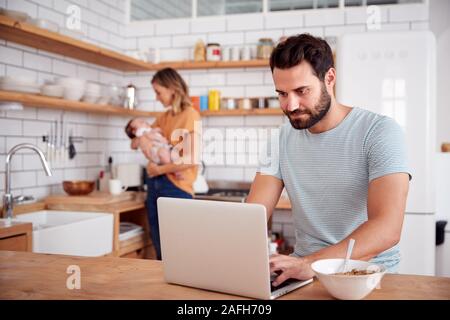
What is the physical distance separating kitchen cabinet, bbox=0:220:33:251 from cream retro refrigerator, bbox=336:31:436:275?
7.03 feet

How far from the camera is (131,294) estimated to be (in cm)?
131

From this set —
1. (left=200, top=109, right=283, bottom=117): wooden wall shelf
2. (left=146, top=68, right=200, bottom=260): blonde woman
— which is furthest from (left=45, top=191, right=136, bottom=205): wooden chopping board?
(left=200, top=109, right=283, bottom=117): wooden wall shelf

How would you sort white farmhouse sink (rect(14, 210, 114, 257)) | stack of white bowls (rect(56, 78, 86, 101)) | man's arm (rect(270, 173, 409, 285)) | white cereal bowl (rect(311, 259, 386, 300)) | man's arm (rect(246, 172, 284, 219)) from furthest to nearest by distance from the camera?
stack of white bowls (rect(56, 78, 86, 101))
white farmhouse sink (rect(14, 210, 114, 257))
man's arm (rect(246, 172, 284, 219))
man's arm (rect(270, 173, 409, 285))
white cereal bowl (rect(311, 259, 386, 300))

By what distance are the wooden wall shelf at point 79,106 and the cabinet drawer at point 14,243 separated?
30.9 inches

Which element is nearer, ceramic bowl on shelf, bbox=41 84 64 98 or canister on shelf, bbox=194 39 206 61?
ceramic bowl on shelf, bbox=41 84 64 98

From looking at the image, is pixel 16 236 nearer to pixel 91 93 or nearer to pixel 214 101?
pixel 91 93

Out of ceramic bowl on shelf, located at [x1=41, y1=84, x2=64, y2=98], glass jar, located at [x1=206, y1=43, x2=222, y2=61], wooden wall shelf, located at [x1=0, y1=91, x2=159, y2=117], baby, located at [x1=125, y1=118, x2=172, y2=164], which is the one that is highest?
glass jar, located at [x1=206, y1=43, x2=222, y2=61]

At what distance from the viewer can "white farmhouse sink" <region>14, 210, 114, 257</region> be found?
2658 millimetres

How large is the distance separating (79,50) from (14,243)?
59.4 inches

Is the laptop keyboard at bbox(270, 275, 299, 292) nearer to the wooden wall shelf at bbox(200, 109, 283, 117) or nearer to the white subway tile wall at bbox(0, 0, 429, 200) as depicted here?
the white subway tile wall at bbox(0, 0, 429, 200)

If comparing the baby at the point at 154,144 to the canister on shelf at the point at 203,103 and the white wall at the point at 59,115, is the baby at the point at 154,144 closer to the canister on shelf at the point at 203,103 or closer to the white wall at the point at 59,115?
the white wall at the point at 59,115

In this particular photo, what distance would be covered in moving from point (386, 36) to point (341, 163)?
6.19 ft

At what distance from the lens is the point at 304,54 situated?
1.69 metres

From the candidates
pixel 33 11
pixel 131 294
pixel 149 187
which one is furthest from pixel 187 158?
pixel 131 294
